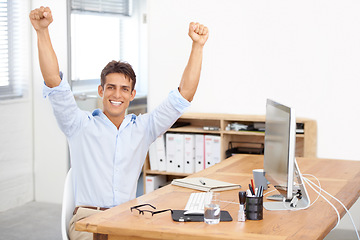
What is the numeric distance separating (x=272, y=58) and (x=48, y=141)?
2.32 metres

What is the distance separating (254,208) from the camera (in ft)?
8.02

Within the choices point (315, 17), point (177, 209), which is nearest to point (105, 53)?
point (315, 17)

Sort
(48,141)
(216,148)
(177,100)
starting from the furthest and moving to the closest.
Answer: (48,141)
(216,148)
(177,100)

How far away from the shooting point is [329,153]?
4902 millimetres

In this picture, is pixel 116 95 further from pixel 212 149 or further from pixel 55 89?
pixel 212 149

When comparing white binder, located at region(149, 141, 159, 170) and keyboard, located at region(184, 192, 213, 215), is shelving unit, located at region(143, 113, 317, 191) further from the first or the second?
keyboard, located at region(184, 192, 213, 215)

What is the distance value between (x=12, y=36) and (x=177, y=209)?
11.4 ft

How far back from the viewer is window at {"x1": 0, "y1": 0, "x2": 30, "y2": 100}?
17.6ft

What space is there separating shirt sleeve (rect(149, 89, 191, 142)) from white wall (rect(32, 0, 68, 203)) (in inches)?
112

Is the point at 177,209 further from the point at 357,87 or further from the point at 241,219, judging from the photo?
the point at 357,87

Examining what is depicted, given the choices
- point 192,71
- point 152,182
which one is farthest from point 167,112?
point 152,182

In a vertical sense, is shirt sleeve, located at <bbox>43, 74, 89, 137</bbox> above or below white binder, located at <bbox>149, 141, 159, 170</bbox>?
above

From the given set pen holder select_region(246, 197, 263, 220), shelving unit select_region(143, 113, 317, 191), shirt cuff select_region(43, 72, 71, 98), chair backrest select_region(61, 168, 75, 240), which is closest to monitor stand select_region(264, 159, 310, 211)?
pen holder select_region(246, 197, 263, 220)

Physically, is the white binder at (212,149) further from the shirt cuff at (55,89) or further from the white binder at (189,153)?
the shirt cuff at (55,89)
